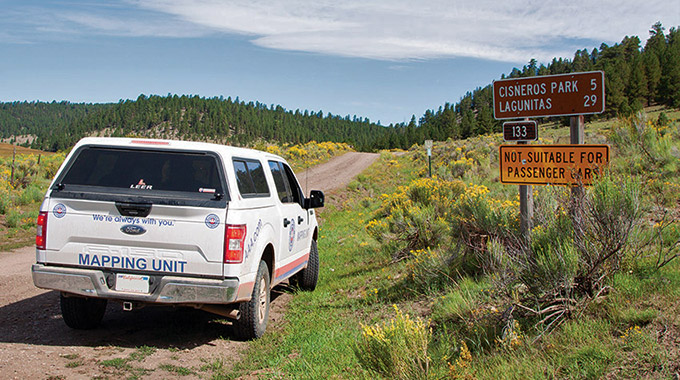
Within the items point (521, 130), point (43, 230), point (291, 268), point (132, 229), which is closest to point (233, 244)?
point (132, 229)

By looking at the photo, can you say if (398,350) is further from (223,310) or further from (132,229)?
(132,229)

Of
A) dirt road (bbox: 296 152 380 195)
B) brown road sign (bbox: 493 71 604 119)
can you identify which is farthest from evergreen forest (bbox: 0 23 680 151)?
brown road sign (bbox: 493 71 604 119)

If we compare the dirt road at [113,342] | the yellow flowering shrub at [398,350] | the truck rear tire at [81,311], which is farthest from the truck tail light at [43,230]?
the yellow flowering shrub at [398,350]

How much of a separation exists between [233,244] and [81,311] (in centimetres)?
205

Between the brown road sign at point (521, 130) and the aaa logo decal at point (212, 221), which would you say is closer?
the aaa logo decal at point (212, 221)

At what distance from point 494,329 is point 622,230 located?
1.36 meters

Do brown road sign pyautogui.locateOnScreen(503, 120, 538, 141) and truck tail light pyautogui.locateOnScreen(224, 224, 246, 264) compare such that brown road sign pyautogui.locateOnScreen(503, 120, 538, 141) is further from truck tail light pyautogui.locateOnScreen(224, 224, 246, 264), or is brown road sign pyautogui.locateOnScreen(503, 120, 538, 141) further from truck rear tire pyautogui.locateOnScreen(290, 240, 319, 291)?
truck rear tire pyautogui.locateOnScreen(290, 240, 319, 291)

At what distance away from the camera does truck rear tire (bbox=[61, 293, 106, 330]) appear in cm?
537

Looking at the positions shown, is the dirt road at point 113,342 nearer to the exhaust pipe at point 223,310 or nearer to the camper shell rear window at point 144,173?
the exhaust pipe at point 223,310

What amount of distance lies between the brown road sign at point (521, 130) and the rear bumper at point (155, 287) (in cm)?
355

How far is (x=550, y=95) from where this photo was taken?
5773 millimetres

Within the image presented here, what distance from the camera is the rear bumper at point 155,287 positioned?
471 centimetres

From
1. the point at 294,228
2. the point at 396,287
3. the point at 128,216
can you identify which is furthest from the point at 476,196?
the point at 128,216

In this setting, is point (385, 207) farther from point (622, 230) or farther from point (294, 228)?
point (622, 230)
